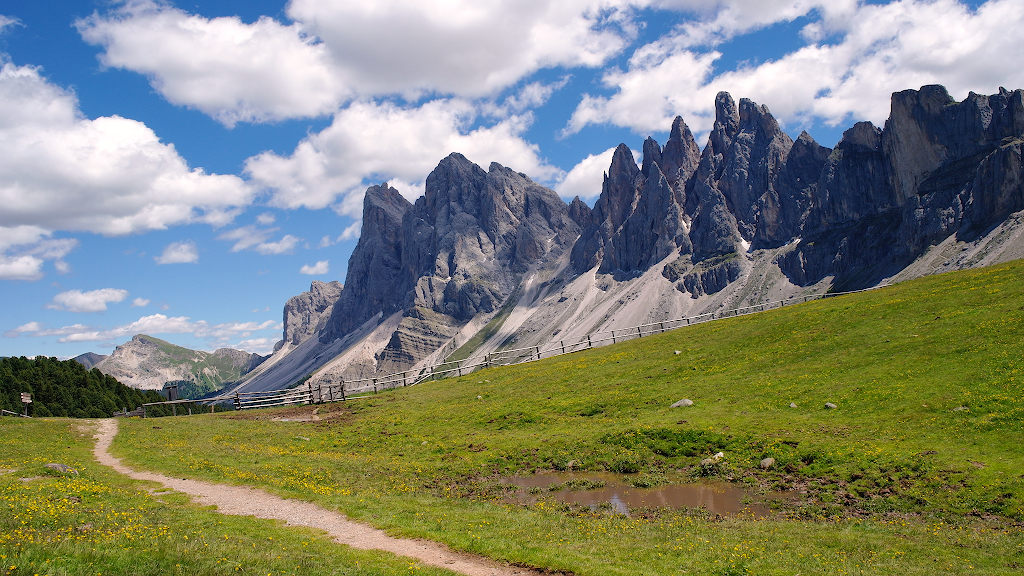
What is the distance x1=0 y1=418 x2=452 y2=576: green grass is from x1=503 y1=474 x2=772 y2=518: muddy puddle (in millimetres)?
10862

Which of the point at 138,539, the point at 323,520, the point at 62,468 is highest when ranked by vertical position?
the point at 62,468

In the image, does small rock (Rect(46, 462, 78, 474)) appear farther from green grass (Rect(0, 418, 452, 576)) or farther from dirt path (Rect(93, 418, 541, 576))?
dirt path (Rect(93, 418, 541, 576))

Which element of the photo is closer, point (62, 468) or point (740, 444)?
point (62, 468)

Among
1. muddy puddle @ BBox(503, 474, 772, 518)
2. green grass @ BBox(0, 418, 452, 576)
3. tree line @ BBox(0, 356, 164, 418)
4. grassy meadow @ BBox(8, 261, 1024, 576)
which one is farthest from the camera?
tree line @ BBox(0, 356, 164, 418)

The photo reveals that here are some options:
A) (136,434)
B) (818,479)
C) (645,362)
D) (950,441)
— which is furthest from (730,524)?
(136,434)

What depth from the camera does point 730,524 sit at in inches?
774

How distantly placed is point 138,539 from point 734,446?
2445 centimetres

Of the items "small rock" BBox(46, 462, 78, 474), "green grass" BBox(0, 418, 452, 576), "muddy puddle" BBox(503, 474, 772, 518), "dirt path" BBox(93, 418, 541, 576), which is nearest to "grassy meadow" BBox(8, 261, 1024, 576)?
"dirt path" BBox(93, 418, 541, 576)

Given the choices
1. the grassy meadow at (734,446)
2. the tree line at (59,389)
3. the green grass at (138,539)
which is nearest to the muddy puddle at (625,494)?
the grassy meadow at (734,446)

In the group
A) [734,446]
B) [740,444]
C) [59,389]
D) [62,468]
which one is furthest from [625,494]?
[59,389]

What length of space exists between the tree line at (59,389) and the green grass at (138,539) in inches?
2736

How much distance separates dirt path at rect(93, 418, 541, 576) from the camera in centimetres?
1622

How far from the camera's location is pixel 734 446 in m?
27.5

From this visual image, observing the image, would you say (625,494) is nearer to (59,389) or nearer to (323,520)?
(323,520)
